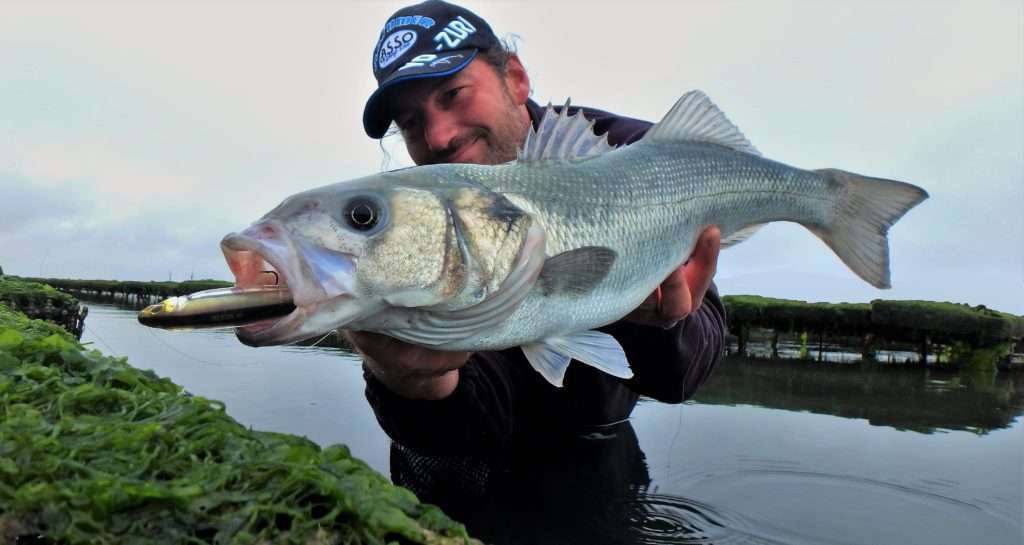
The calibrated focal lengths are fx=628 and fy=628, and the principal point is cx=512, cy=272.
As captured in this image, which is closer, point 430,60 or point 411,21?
point 430,60

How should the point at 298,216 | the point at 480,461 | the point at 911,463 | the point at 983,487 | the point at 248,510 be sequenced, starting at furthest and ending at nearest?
the point at 911,463 → the point at 983,487 → the point at 480,461 → the point at 298,216 → the point at 248,510

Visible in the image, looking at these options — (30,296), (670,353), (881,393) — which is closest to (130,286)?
(30,296)

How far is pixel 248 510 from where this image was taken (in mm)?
1050

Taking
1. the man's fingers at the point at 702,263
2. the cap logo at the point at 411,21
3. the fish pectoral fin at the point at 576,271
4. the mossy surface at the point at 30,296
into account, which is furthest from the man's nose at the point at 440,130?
the mossy surface at the point at 30,296

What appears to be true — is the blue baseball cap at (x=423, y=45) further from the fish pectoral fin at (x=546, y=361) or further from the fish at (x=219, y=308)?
the fish at (x=219, y=308)

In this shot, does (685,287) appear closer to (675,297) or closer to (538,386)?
(675,297)

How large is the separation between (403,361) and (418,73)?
2055 millimetres

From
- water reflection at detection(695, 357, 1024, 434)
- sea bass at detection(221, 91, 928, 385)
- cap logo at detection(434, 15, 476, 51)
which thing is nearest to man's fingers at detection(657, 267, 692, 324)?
sea bass at detection(221, 91, 928, 385)

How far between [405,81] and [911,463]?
469 cm

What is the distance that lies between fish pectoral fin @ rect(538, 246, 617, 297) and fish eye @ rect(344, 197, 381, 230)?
1.86 ft

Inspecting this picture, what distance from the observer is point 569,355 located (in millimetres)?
2111

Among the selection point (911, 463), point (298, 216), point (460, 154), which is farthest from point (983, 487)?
point (298, 216)

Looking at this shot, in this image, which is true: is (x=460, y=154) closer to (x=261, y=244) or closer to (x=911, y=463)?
(x=261, y=244)

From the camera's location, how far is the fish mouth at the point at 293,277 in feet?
4.80
